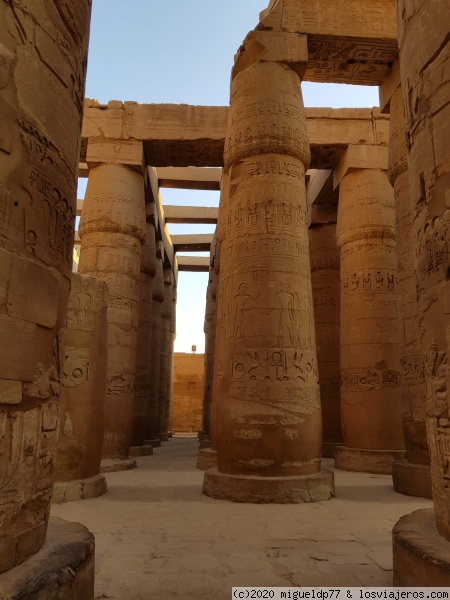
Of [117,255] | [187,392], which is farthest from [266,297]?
[187,392]

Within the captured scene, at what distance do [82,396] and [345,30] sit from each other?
6848 millimetres

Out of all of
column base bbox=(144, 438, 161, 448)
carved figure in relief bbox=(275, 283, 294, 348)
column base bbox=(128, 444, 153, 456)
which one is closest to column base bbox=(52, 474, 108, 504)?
carved figure in relief bbox=(275, 283, 294, 348)

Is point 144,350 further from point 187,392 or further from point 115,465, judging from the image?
point 187,392

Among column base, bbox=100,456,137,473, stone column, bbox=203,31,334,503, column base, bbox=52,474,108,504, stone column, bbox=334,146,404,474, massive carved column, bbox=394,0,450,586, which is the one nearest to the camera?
massive carved column, bbox=394,0,450,586

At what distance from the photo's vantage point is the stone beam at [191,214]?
17.8m

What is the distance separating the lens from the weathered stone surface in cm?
2452

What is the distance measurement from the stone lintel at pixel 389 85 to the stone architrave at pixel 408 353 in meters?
1.05

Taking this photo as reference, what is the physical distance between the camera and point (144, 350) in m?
12.2

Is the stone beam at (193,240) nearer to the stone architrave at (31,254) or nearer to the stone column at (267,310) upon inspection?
the stone column at (267,310)

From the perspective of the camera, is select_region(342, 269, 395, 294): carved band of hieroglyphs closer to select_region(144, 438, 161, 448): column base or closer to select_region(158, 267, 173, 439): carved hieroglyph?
select_region(144, 438, 161, 448): column base

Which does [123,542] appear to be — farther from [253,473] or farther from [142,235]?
[142,235]

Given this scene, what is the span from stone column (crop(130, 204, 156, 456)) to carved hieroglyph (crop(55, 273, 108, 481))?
5.96 meters

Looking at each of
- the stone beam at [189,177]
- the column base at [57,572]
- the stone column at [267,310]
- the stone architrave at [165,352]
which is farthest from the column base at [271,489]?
the stone architrave at [165,352]

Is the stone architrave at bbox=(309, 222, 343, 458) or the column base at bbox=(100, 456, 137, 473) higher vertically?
the stone architrave at bbox=(309, 222, 343, 458)
